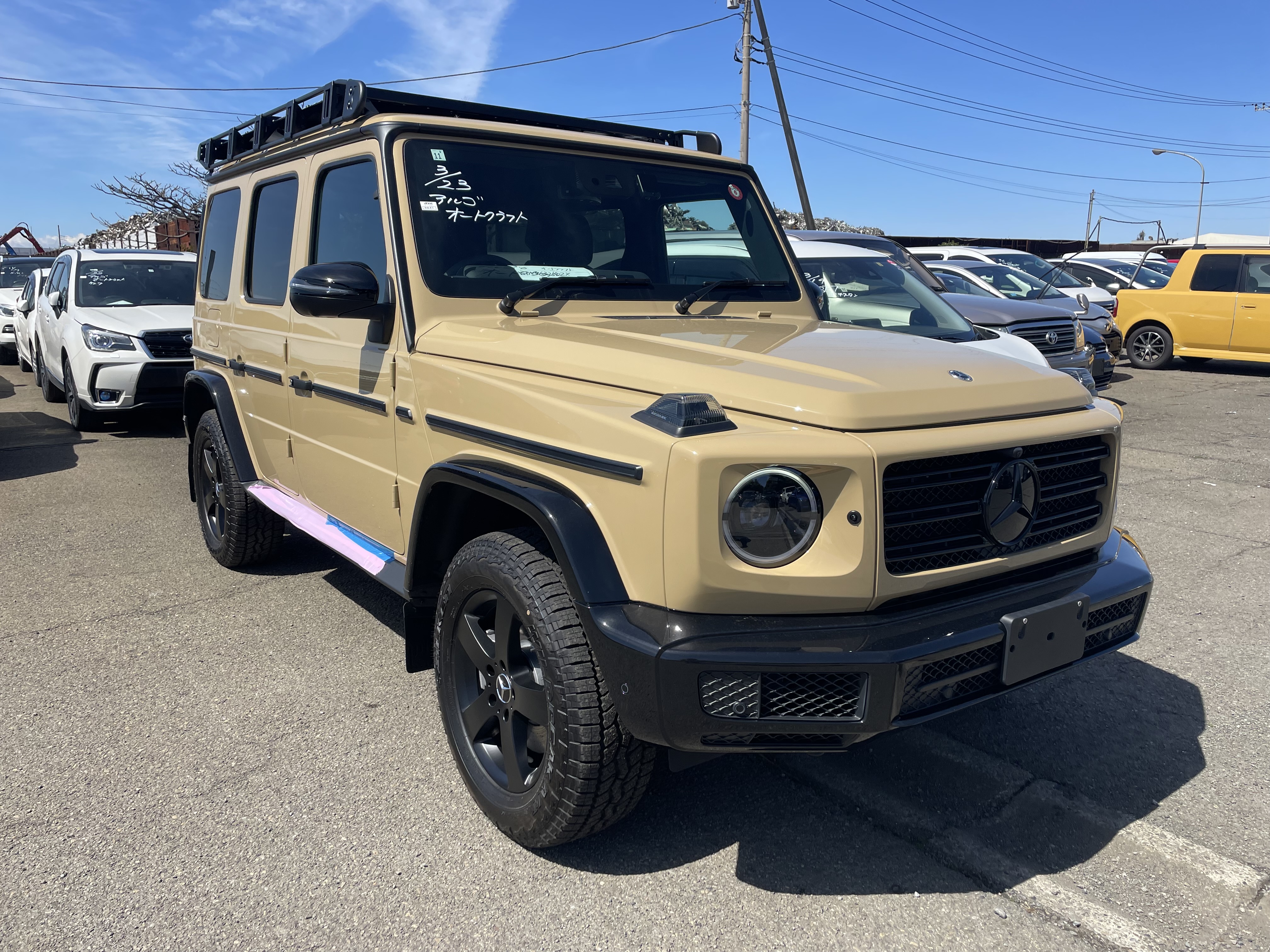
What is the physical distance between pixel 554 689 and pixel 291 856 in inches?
37.5

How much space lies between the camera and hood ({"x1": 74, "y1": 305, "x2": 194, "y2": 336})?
29.7ft

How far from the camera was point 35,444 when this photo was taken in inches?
347

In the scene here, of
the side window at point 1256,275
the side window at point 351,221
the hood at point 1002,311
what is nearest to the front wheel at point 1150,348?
the side window at point 1256,275

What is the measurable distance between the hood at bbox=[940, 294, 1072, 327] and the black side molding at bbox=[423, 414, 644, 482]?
7.06 m

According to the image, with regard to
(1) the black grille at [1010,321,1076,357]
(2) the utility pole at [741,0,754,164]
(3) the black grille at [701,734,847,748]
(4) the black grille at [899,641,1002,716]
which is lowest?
(3) the black grille at [701,734,847,748]

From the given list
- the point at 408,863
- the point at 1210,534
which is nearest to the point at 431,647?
the point at 408,863

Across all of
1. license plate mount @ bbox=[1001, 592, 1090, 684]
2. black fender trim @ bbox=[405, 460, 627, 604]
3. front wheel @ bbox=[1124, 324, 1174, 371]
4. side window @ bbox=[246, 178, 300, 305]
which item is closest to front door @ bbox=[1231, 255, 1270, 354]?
front wheel @ bbox=[1124, 324, 1174, 371]

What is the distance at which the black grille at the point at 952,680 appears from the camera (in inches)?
85.5

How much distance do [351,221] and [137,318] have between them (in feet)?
22.5

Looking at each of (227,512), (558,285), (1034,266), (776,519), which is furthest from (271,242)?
(1034,266)

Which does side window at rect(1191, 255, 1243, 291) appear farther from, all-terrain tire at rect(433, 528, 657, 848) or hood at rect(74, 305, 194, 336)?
all-terrain tire at rect(433, 528, 657, 848)

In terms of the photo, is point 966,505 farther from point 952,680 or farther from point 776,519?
point 776,519

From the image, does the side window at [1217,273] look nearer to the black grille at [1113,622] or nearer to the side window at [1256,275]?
the side window at [1256,275]

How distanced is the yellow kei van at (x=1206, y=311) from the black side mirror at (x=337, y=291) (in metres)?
13.5
